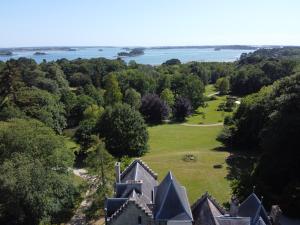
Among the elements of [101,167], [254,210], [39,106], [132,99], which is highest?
[254,210]

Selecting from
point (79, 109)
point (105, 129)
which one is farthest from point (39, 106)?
point (79, 109)

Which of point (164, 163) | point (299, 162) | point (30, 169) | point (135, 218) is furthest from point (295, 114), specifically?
point (30, 169)

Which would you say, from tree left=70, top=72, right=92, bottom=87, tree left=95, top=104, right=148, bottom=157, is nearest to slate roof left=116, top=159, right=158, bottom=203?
tree left=95, top=104, right=148, bottom=157

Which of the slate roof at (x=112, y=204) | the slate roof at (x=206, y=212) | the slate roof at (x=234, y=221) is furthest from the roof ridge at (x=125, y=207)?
the slate roof at (x=234, y=221)

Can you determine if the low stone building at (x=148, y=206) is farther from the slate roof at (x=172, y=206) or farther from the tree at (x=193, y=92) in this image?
the tree at (x=193, y=92)

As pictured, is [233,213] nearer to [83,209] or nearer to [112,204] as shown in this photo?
[112,204]

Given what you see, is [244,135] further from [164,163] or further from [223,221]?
[223,221]

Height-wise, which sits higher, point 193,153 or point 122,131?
point 122,131
